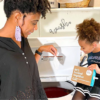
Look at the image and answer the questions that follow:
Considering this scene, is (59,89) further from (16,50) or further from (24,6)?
(24,6)

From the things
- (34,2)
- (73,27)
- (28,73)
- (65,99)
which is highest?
(34,2)

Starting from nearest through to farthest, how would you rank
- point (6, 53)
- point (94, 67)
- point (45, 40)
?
point (6, 53) < point (94, 67) < point (45, 40)

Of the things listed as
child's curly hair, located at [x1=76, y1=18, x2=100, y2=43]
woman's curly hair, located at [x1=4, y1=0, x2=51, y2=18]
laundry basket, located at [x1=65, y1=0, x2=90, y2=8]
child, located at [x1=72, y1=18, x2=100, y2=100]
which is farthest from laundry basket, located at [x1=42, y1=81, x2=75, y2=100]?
woman's curly hair, located at [x1=4, y1=0, x2=51, y2=18]

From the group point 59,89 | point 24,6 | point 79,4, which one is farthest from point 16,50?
point 59,89

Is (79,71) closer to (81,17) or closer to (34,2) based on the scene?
(81,17)

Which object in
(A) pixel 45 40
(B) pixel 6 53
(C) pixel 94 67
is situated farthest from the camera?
(A) pixel 45 40

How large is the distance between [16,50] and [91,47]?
1.90ft

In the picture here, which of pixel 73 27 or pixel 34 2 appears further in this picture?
pixel 73 27

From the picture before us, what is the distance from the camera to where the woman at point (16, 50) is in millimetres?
562

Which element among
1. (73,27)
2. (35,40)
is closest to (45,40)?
(35,40)

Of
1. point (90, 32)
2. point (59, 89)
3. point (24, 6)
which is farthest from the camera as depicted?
point (59, 89)

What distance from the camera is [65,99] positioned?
1.08 m

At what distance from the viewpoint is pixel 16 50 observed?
2.02 feet

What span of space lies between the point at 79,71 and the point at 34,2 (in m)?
0.64
